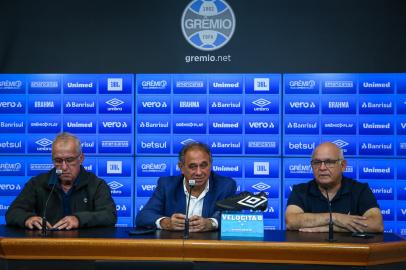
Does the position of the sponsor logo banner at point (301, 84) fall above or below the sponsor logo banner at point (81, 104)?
above

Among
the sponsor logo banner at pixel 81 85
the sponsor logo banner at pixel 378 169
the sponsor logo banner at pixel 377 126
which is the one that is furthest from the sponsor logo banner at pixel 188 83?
the sponsor logo banner at pixel 378 169

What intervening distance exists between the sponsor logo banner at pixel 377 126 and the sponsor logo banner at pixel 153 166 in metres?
1.79

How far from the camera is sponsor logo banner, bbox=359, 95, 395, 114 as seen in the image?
196 inches

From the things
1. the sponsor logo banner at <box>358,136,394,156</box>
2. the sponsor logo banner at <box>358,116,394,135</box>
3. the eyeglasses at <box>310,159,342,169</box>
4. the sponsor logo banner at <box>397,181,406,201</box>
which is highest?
the sponsor logo banner at <box>358,116,394,135</box>

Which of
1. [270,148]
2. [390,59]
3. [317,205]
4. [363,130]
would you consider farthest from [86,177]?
[390,59]

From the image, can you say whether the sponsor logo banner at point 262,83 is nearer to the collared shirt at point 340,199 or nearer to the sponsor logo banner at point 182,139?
the sponsor logo banner at point 182,139

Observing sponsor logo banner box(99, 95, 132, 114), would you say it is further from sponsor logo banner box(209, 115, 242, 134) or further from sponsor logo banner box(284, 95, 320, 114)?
sponsor logo banner box(284, 95, 320, 114)

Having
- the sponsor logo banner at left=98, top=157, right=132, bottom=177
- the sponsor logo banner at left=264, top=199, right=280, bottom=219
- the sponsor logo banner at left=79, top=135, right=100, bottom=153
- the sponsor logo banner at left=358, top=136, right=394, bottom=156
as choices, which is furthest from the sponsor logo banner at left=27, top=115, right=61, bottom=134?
the sponsor logo banner at left=358, top=136, right=394, bottom=156

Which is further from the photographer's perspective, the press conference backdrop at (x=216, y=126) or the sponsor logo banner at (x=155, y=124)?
the sponsor logo banner at (x=155, y=124)

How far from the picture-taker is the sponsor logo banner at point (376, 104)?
16.3 feet

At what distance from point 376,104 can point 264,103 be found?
1.00 m

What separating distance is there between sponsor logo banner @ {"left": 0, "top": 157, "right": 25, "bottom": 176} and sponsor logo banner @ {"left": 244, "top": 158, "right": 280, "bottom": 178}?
209 centimetres

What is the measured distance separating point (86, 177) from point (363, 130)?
2.70 m

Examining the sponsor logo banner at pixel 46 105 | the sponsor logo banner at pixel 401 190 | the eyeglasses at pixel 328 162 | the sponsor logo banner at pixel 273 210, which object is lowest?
the sponsor logo banner at pixel 273 210
